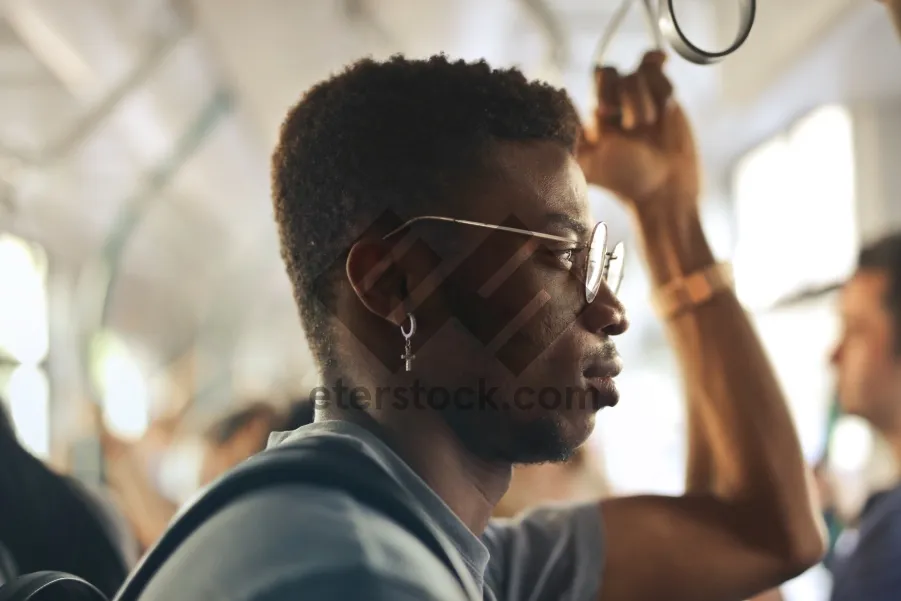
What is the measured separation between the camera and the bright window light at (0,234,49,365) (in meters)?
0.66

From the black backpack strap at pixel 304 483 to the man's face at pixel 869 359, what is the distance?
73cm

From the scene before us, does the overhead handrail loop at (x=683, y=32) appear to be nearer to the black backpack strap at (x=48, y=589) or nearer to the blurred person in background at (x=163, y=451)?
the blurred person in background at (x=163, y=451)

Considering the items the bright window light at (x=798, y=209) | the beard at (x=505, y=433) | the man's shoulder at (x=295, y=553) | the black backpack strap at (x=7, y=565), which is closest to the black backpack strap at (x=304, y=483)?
the man's shoulder at (x=295, y=553)

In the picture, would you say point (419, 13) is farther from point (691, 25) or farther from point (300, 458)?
point (300, 458)

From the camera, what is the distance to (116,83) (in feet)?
2.48

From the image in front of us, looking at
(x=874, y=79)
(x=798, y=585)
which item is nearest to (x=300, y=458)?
(x=798, y=585)

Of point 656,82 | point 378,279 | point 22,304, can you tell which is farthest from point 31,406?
point 656,82

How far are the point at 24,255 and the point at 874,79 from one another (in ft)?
4.27

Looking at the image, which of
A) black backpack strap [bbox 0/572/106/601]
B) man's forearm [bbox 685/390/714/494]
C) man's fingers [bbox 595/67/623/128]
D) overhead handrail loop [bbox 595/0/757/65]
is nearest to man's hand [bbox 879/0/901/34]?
overhead handrail loop [bbox 595/0/757/65]

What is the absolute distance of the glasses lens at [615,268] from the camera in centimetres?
56

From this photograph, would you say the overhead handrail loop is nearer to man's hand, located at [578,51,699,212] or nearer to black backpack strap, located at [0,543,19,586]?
man's hand, located at [578,51,699,212]

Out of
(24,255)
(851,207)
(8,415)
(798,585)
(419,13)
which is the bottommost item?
(798,585)

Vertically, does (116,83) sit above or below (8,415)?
above

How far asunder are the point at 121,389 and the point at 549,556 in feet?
1.59
